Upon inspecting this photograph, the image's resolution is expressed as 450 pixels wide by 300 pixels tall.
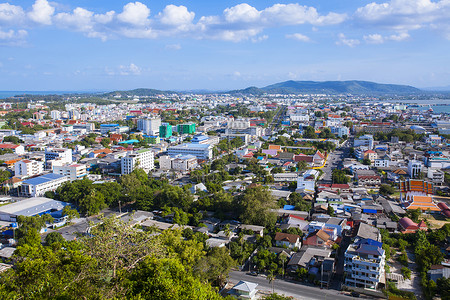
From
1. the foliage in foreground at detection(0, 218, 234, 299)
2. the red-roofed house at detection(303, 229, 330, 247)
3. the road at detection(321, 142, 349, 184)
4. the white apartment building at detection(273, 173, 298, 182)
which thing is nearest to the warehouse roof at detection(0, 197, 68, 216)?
the foliage in foreground at detection(0, 218, 234, 299)

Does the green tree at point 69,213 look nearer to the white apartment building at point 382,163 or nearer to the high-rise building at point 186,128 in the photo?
the white apartment building at point 382,163

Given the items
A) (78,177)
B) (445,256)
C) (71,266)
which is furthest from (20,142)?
(445,256)

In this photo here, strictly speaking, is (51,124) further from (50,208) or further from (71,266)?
(71,266)

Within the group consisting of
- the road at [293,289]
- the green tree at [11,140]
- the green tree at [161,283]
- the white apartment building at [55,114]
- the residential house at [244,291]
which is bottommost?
the road at [293,289]

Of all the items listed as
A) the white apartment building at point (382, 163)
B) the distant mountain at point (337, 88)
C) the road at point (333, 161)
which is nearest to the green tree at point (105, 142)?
the road at point (333, 161)

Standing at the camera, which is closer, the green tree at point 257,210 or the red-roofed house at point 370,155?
the green tree at point 257,210
